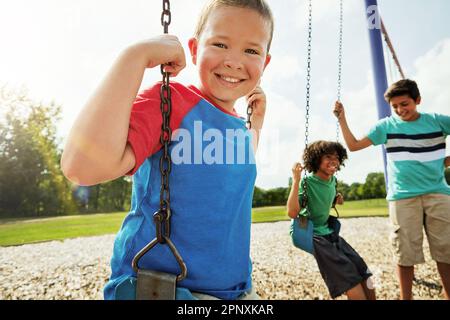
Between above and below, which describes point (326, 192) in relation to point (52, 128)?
below

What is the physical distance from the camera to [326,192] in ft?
9.29

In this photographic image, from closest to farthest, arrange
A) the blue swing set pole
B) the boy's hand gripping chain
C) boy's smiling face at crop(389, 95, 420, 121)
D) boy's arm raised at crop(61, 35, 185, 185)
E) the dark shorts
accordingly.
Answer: boy's arm raised at crop(61, 35, 185, 185) < the boy's hand gripping chain < the dark shorts < boy's smiling face at crop(389, 95, 420, 121) < the blue swing set pole

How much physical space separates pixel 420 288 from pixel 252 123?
332 cm

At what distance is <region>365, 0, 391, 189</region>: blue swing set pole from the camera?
3.70 m

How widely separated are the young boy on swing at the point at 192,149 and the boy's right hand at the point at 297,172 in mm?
1565

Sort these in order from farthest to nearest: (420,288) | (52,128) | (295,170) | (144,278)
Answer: (52,128), (420,288), (295,170), (144,278)

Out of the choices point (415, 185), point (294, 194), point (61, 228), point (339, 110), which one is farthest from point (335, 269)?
point (61, 228)

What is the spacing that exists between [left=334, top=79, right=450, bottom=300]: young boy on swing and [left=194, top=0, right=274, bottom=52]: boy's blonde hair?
222cm

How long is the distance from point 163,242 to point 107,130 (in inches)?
13.1

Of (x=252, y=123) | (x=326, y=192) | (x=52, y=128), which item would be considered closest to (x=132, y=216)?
(x=252, y=123)

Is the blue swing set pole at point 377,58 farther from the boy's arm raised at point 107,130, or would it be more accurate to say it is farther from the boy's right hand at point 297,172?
the boy's arm raised at point 107,130

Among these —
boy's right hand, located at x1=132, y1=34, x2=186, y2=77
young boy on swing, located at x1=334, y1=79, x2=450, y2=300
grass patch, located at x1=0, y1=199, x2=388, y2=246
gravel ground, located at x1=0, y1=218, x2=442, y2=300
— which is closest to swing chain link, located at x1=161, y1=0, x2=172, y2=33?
boy's right hand, located at x1=132, y1=34, x2=186, y2=77

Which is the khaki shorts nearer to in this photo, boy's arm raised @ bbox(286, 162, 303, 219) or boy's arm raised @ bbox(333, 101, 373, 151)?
boy's arm raised @ bbox(333, 101, 373, 151)
